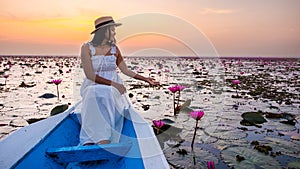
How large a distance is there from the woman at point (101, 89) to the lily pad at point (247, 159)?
1226 mm

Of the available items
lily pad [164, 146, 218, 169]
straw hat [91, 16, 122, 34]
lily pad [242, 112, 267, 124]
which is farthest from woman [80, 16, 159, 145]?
lily pad [242, 112, 267, 124]

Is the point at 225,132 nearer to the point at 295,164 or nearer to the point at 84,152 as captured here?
the point at 295,164

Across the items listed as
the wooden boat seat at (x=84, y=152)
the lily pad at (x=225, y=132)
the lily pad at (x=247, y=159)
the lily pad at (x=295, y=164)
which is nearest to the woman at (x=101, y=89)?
the wooden boat seat at (x=84, y=152)

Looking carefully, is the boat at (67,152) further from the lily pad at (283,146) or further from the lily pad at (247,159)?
the lily pad at (283,146)

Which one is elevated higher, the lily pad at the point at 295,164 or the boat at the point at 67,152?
the boat at the point at 67,152

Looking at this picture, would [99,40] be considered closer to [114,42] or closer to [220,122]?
[114,42]

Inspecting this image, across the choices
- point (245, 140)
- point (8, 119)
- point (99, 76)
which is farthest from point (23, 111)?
point (245, 140)

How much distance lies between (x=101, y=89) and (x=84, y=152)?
727 millimetres

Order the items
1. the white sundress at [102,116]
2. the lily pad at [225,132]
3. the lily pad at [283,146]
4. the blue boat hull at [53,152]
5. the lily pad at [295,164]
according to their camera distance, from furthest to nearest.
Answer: the lily pad at [225,132] → the lily pad at [283,146] → the lily pad at [295,164] → the white sundress at [102,116] → the blue boat hull at [53,152]

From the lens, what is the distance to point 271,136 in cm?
331

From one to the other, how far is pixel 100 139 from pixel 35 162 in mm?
653

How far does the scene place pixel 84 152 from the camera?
161 cm

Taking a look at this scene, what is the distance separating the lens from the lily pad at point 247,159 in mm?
2420

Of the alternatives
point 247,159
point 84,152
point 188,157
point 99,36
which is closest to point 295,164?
point 247,159
